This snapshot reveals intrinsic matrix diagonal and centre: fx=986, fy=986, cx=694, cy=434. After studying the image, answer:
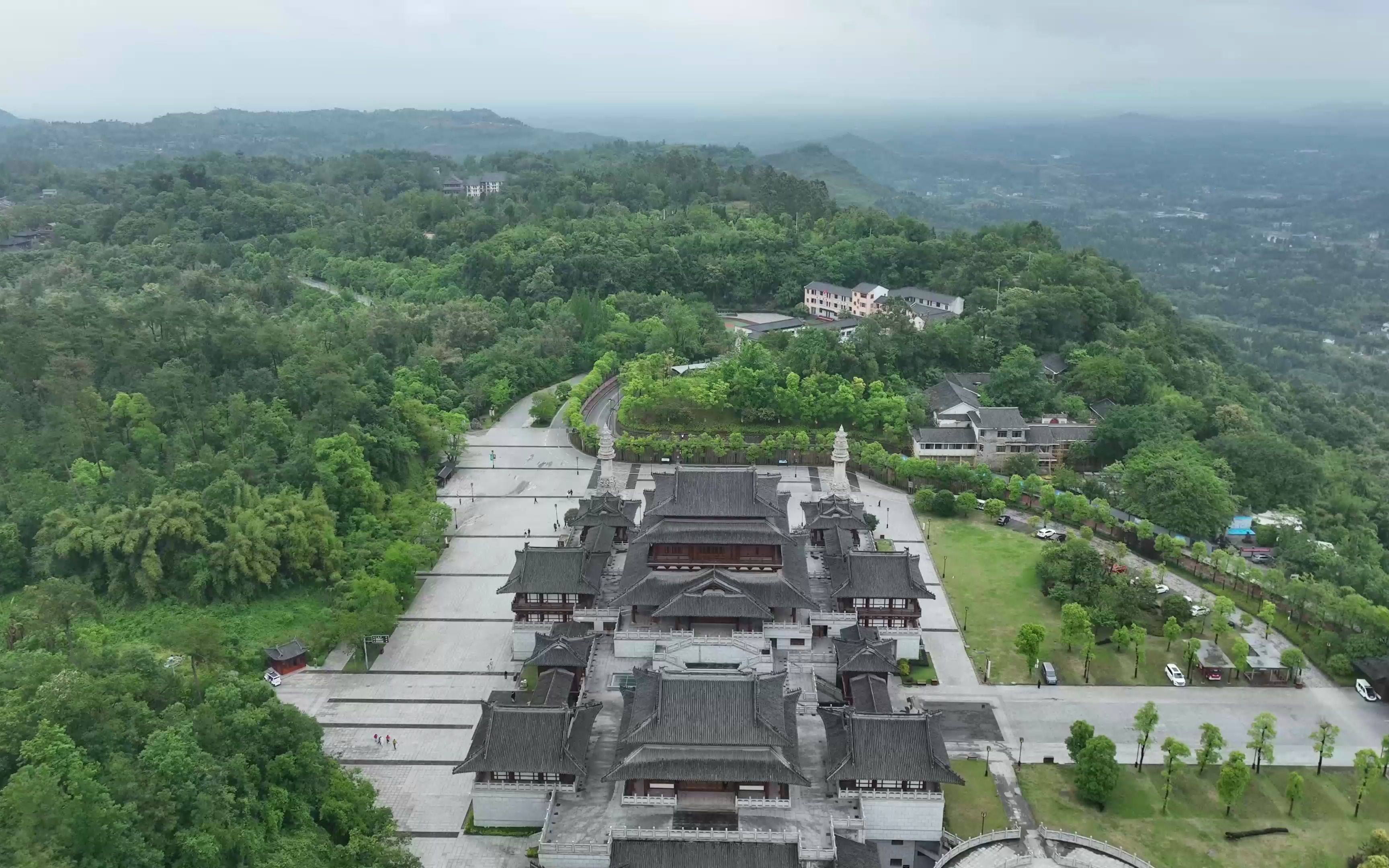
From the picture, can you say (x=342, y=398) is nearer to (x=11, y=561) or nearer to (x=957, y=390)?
(x=11, y=561)

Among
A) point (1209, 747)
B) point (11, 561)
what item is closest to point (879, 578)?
point (1209, 747)

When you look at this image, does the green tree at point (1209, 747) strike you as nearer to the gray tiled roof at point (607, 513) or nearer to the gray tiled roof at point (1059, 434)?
the gray tiled roof at point (607, 513)

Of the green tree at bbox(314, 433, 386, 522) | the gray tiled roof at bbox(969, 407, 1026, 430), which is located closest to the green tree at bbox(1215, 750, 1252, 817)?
the gray tiled roof at bbox(969, 407, 1026, 430)

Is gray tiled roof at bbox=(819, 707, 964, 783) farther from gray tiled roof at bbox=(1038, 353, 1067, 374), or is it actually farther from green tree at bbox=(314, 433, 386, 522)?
gray tiled roof at bbox=(1038, 353, 1067, 374)

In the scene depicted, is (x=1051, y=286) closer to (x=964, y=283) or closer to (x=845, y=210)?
(x=964, y=283)

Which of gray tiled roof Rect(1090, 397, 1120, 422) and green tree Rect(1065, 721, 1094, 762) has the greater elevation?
gray tiled roof Rect(1090, 397, 1120, 422)

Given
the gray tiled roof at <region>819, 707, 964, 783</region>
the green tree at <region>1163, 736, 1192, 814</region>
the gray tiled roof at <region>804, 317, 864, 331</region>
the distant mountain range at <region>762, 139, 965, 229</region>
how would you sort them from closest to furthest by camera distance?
the gray tiled roof at <region>819, 707, 964, 783</region> → the green tree at <region>1163, 736, 1192, 814</region> → the gray tiled roof at <region>804, 317, 864, 331</region> → the distant mountain range at <region>762, 139, 965, 229</region>
